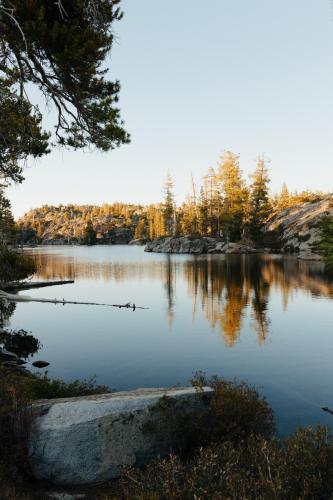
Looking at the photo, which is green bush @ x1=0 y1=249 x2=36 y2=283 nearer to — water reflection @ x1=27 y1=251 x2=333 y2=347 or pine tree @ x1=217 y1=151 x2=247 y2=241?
water reflection @ x1=27 y1=251 x2=333 y2=347

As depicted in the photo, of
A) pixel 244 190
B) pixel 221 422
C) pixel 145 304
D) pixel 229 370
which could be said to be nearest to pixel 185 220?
pixel 244 190

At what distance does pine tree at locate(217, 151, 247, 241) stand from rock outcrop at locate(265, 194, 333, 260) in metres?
7.90

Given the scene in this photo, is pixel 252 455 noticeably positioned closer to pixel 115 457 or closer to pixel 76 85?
pixel 115 457

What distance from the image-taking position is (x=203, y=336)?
2294 cm

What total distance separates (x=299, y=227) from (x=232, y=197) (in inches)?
941

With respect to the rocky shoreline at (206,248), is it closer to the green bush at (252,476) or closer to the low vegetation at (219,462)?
the low vegetation at (219,462)

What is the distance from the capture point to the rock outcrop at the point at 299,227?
72238 millimetres

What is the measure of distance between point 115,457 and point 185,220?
11203 centimetres

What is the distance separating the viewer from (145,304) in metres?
33.8

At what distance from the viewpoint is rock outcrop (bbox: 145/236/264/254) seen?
286 feet

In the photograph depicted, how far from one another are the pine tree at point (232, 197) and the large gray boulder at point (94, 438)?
287 feet

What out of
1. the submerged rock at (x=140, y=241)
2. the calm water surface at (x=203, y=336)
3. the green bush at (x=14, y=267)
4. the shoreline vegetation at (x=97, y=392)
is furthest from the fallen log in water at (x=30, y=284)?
the submerged rock at (x=140, y=241)

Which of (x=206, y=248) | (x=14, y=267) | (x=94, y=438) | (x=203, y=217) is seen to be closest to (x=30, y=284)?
(x=14, y=267)

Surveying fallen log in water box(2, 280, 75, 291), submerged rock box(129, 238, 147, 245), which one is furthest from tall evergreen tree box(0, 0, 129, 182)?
submerged rock box(129, 238, 147, 245)
